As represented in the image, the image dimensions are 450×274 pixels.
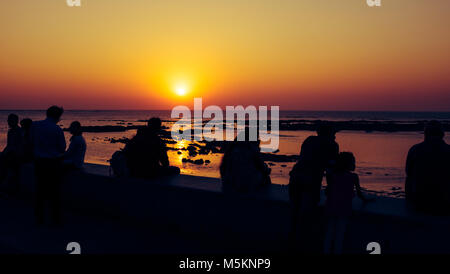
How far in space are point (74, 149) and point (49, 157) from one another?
0.70 metres

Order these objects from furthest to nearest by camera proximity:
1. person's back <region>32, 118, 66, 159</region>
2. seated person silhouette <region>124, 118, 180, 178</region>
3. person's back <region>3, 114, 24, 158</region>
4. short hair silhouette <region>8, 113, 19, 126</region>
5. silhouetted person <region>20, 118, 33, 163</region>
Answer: person's back <region>3, 114, 24, 158</region>
silhouetted person <region>20, 118, 33, 163</region>
short hair silhouette <region>8, 113, 19, 126</region>
seated person silhouette <region>124, 118, 180, 178</region>
person's back <region>32, 118, 66, 159</region>

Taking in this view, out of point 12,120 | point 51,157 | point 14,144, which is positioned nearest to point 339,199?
point 51,157

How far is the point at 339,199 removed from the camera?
11.4ft

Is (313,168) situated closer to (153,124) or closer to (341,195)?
(341,195)

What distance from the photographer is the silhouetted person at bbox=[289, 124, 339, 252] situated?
12.2 feet

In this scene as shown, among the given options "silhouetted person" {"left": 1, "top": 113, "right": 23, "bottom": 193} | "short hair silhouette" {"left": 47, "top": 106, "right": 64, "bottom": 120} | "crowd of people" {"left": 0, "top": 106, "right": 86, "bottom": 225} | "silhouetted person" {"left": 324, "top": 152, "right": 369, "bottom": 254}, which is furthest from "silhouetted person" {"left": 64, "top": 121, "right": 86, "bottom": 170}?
"silhouetted person" {"left": 324, "top": 152, "right": 369, "bottom": 254}

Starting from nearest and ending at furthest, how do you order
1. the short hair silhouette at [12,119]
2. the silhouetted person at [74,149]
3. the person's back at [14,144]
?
the silhouetted person at [74,149] < the short hair silhouette at [12,119] < the person's back at [14,144]

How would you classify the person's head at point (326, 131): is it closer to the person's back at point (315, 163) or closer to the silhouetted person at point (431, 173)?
the person's back at point (315, 163)

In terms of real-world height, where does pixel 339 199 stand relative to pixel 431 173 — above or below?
below

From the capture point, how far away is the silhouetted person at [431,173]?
337 centimetres

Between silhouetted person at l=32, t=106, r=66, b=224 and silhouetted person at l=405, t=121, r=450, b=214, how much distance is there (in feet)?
14.3

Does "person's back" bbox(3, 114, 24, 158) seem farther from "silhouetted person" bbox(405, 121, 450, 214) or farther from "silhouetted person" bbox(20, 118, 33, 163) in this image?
"silhouetted person" bbox(405, 121, 450, 214)

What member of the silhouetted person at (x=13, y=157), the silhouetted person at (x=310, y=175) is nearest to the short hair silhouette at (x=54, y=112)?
the silhouetted person at (x=13, y=157)

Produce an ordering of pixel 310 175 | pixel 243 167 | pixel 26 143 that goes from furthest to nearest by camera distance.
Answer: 1. pixel 26 143
2. pixel 243 167
3. pixel 310 175
